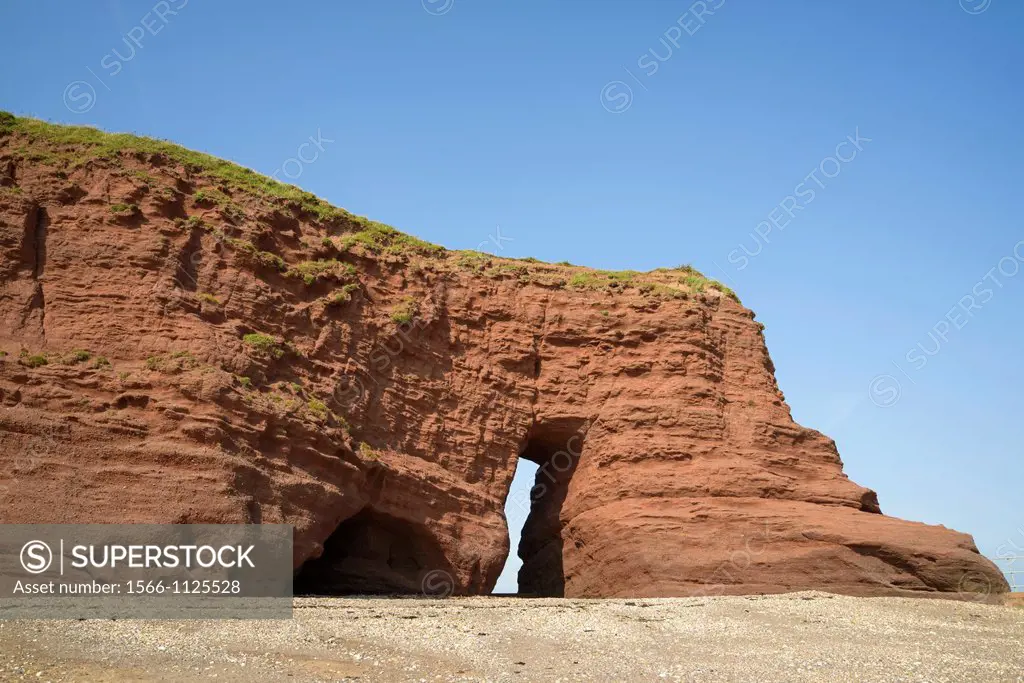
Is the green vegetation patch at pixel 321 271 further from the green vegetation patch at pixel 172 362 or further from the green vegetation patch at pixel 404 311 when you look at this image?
the green vegetation patch at pixel 172 362

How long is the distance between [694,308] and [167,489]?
15.6 m

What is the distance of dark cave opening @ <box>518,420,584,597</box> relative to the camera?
90.2 feet

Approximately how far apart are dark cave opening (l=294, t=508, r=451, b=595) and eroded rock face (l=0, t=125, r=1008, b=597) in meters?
0.07

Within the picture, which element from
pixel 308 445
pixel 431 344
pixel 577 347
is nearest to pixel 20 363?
pixel 308 445

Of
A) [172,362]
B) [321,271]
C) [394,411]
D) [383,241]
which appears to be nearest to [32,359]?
[172,362]

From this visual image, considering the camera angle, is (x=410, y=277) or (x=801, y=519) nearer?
(x=801, y=519)

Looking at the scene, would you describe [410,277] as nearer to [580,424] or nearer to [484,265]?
[484,265]

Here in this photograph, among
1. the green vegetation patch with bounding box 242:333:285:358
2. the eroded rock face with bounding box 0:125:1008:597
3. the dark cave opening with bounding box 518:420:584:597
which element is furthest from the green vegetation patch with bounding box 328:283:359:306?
the dark cave opening with bounding box 518:420:584:597

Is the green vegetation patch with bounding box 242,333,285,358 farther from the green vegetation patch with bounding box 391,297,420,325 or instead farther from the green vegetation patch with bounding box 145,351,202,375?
the green vegetation patch with bounding box 391,297,420,325

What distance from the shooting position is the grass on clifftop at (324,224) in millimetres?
23953

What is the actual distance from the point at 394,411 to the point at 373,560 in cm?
367

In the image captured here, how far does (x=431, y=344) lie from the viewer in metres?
26.4

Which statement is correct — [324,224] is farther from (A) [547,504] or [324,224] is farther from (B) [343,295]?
(A) [547,504]

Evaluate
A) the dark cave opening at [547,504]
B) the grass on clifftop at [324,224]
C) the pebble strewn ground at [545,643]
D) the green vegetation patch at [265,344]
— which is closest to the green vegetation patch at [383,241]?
A: the grass on clifftop at [324,224]
